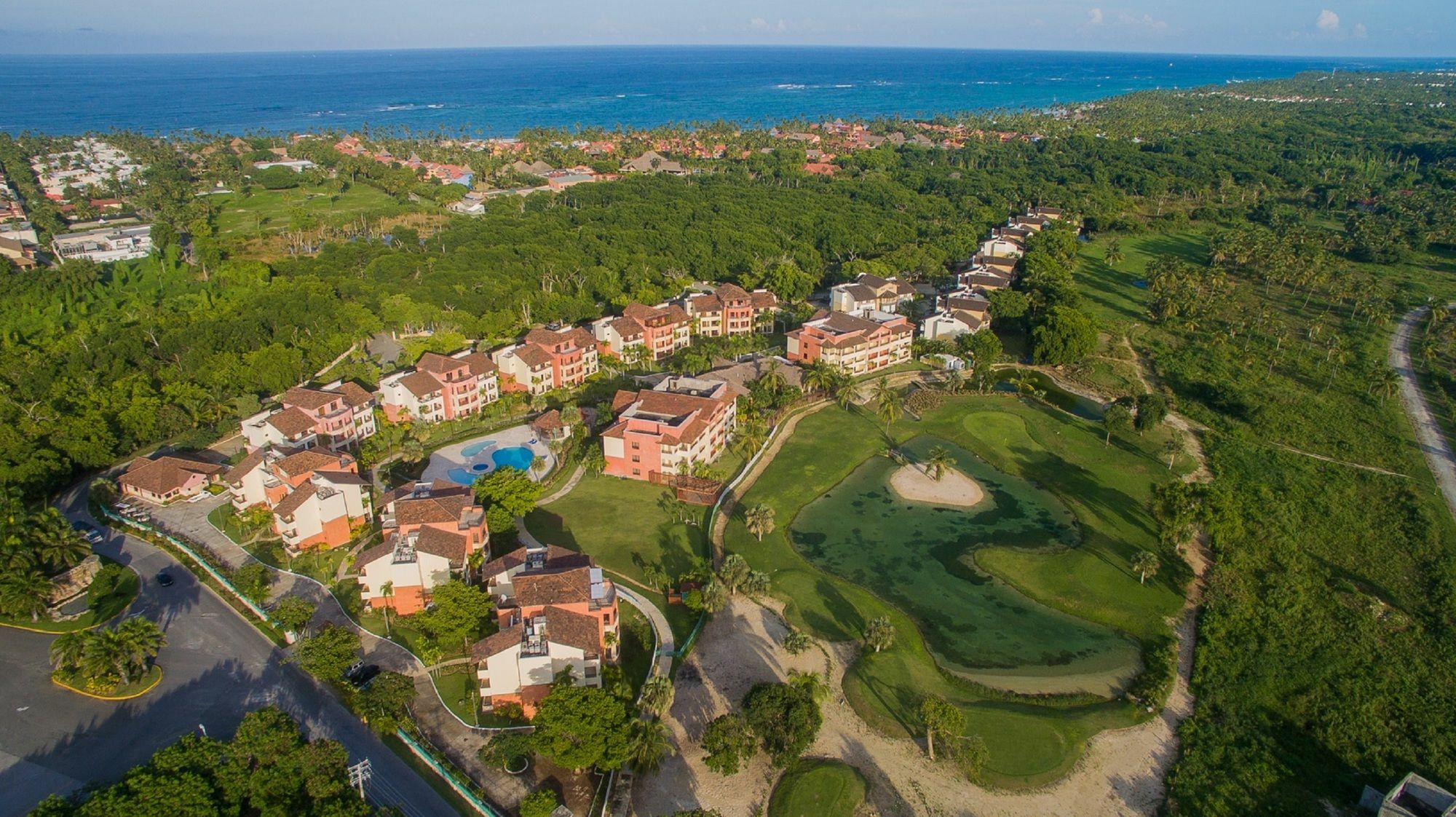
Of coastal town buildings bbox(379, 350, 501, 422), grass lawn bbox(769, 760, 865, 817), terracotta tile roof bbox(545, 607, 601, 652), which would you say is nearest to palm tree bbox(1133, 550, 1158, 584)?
grass lawn bbox(769, 760, 865, 817)

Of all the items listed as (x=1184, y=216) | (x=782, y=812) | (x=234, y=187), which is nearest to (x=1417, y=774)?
(x=782, y=812)

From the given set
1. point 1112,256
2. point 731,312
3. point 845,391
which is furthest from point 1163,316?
point 731,312

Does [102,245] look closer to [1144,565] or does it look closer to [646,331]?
[646,331]

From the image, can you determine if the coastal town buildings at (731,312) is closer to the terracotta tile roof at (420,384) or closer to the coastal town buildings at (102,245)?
the terracotta tile roof at (420,384)

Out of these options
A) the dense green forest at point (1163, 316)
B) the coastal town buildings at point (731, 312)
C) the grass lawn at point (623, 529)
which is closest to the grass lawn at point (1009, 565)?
the grass lawn at point (623, 529)

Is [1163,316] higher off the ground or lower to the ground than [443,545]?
lower

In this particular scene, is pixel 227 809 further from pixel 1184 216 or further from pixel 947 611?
pixel 1184 216
